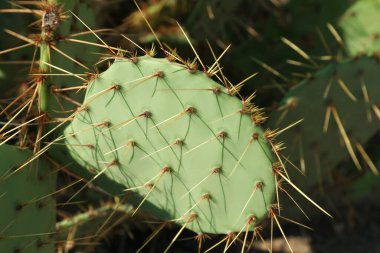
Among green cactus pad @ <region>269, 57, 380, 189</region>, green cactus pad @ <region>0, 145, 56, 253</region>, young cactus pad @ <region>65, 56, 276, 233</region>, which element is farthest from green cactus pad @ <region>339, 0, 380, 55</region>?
green cactus pad @ <region>0, 145, 56, 253</region>

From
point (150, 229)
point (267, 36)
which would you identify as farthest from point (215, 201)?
point (267, 36)

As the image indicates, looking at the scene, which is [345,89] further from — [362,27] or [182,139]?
[182,139]

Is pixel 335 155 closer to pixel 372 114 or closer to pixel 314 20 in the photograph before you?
pixel 372 114

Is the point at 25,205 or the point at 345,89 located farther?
the point at 345,89

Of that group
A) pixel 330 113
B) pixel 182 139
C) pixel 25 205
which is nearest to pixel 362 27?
pixel 330 113

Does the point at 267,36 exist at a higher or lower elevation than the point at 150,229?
higher

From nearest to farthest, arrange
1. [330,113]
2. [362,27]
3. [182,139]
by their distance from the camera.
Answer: [182,139], [330,113], [362,27]
